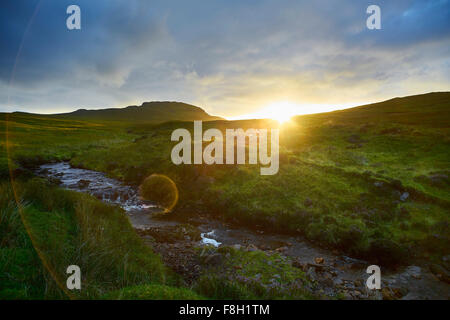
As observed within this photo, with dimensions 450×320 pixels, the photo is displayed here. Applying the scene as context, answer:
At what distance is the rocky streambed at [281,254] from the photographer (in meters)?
9.33

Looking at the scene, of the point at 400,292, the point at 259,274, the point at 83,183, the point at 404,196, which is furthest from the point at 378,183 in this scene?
the point at 83,183

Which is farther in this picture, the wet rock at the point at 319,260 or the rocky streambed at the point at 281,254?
the wet rock at the point at 319,260

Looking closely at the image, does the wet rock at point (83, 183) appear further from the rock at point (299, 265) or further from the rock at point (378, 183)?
the rock at point (378, 183)

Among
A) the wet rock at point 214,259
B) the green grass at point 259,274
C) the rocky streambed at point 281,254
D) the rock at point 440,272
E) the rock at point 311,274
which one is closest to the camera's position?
the green grass at point 259,274

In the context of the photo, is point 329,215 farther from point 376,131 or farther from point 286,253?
point 376,131

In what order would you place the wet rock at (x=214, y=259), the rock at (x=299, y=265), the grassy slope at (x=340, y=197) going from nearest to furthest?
1. the wet rock at (x=214, y=259)
2. the rock at (x=299, y=265)
3. the grassy slope at (x=340, y=197)

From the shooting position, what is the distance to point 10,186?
7.45m

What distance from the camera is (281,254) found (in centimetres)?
1212

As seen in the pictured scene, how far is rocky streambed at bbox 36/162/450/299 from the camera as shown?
9328mm

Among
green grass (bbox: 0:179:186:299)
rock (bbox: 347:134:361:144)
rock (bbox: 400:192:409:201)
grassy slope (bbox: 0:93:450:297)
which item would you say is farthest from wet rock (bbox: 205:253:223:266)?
rock (bbox: 347:134:361:144)

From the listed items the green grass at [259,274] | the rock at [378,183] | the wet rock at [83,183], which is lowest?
the green grass at [259,274]

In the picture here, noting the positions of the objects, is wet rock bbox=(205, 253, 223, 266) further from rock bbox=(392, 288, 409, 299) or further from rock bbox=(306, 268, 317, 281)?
rock bbox=(392, 288, 409, 299)

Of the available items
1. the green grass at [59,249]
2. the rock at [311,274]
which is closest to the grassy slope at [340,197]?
the green grass at [59,249]
